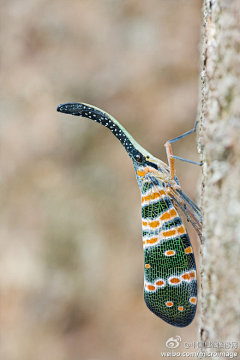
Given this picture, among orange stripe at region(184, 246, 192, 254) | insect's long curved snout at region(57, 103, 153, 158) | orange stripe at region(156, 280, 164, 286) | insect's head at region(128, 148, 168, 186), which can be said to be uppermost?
insect's long curved snout at region(57, 103, 153, 158)

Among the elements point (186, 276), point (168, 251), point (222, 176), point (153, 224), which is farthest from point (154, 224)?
point (222, 176)

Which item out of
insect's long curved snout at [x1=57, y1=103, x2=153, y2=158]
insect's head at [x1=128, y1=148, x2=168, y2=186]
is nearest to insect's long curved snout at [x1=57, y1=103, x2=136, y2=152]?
insect's long curved snout at [x1=57, y1=103, x2=153, y2=158]

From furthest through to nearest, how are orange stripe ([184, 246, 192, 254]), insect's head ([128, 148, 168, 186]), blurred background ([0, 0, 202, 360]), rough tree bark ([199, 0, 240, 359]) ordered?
blurred background ([0, 0, 202, 360]) → insect's head ([128, 148, 168, 186]) → orange stripe ([184, 246, 192, 254]) → rough tree bark ([199, 0, 240, 359])

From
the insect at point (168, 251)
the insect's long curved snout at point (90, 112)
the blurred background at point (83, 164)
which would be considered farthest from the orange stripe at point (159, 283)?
the blurred background at point (83, 164)

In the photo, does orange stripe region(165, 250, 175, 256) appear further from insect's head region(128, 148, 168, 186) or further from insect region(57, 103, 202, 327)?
insect's head region(128, 148, 168, 186)

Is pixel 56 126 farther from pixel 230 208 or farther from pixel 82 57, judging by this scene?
pixel 230 208

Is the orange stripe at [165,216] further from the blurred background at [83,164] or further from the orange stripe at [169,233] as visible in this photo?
the blurred background at [83,164]
